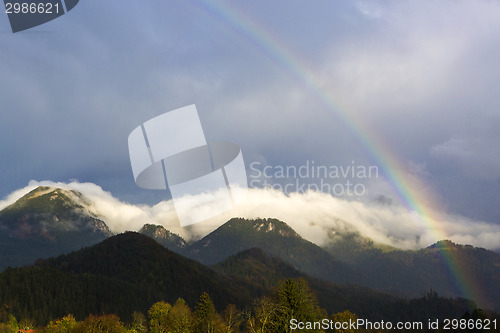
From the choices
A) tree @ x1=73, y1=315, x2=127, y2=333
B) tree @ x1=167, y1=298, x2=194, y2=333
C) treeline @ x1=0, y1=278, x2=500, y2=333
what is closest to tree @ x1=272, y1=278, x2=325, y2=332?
treeline @ x1=0, y1=278, x2=500, y2=333

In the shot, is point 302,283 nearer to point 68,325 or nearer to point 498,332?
point 68,325

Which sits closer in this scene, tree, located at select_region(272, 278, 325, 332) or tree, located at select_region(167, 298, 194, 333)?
tree, located at select_region(272, 278, 325, 332)

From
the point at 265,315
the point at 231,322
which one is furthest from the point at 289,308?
the point at 231,322

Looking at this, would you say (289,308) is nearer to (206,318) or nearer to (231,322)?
(231,322)

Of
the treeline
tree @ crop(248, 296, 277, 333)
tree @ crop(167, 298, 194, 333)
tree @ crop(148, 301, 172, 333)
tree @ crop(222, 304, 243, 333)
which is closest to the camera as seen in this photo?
tree @ crop(248, 296, 277, 333)

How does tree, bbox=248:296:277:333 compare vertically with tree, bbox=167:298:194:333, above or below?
above

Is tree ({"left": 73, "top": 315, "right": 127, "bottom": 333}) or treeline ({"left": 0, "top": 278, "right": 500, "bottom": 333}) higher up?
treeline ({"left": 0, "top": 278, "right": 500, "bottom": 333})

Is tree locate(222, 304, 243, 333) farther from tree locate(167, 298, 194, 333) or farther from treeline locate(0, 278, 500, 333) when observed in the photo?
tree locate(167, 298, 194, 333)

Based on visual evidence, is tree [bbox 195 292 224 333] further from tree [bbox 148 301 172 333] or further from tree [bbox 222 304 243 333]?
tree [bbox 148 301 172 333]

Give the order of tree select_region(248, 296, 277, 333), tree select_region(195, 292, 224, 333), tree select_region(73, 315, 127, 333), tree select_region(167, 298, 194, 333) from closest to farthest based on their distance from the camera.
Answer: tree select_region(248, 296, 277, 333) → tree select_region(195, 292, 224, 333) → tree select_region(167, 298, 194, 333) → tree select_region(73, 315, 127, 333)

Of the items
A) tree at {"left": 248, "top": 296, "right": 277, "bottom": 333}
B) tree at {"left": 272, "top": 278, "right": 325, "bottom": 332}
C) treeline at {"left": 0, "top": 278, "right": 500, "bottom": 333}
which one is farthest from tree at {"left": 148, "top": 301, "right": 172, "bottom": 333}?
tree at {"left": 272, "top": 278, "right": 325, "bottom": 332}

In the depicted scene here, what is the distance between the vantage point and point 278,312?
95500 millimetres

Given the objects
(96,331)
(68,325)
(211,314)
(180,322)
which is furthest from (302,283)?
(68,325)

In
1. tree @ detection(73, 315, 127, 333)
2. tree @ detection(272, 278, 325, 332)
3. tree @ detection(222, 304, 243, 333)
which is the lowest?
tree @ detection(73, 315, 127, 333)
